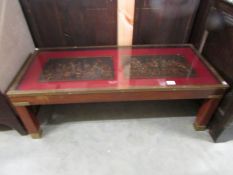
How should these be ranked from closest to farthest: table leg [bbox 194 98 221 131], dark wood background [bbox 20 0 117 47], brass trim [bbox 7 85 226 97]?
brass trim [bbox 7 85 226 97]
table leg [bbox 194 98 221 131]
dark wood background [bbox 20 0 117 47]

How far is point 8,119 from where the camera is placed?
119cm

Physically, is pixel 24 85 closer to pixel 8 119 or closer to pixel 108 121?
pixel 8 119

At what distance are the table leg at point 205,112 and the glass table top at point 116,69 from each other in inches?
5.7

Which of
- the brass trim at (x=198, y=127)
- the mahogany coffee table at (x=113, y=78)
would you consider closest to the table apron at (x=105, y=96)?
the mahogany coffee table at (x=113, y=78)

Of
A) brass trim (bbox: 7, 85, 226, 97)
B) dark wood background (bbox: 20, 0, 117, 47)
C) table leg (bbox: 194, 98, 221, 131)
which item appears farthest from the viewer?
dark wood background (bbox: 20, 0, 117, 47)

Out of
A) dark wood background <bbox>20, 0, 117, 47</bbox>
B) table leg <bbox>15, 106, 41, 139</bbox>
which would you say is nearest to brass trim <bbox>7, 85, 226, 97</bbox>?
table leg <bbox>15, 106, 41, 139</bbox>

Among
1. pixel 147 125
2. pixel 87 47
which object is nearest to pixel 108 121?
pixel 147 125

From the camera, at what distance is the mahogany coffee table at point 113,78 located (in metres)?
1.09

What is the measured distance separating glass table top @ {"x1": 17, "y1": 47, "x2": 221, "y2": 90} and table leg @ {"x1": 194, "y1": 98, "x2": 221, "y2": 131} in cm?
15

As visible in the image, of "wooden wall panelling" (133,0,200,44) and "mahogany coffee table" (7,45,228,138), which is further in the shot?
"wooden wall panelling" (133,0,200,44)

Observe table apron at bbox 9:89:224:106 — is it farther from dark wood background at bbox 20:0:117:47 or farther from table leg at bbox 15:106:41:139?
Answer: dark wood background at bbox 20:0:117:47

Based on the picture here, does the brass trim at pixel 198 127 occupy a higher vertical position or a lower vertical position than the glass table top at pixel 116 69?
lower

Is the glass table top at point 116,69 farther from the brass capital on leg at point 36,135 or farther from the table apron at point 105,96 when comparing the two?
the brass capital on leg at point 36,135

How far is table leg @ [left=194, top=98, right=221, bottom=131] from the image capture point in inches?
47.1
